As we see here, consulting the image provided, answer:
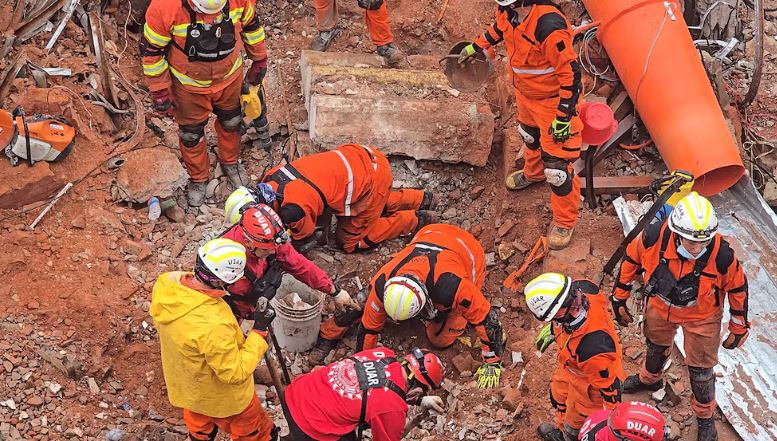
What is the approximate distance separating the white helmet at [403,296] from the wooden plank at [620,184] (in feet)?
7.72

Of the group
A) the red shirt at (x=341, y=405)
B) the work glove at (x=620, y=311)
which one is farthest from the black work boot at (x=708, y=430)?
the red shirt at (x=341, y=405)

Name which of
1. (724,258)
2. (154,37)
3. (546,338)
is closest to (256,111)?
(154,37)

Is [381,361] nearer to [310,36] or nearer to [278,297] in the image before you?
[278,297]

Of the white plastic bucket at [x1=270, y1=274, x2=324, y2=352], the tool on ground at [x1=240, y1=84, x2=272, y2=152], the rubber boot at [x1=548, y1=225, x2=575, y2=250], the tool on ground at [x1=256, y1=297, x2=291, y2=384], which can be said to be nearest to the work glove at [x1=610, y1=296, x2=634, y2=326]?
the rubber boot at [x1=548, y1=225, x2=575, y2=250]

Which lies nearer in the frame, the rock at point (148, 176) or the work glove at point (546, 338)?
the work glove at point (546, 338)

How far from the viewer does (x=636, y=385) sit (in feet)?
18.4

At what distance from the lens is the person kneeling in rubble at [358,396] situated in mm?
4629

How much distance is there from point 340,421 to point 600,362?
5.16 ft

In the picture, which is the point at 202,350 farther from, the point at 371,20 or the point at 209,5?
the point at 371,20

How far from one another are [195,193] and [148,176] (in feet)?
1.59

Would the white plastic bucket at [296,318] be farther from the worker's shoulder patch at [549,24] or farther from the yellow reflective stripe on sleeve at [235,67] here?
the worker's shoulder patch at [549,24]

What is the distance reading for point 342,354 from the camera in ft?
20.8

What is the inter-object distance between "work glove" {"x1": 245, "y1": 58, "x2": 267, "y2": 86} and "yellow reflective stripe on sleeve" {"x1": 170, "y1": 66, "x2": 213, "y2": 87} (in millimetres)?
448

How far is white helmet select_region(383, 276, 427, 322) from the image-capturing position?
5250 millimetres
